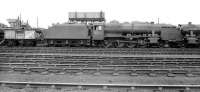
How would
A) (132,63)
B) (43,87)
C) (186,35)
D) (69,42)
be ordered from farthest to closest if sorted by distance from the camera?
(69,42) < (186,35) < (132,63) < (43,87)

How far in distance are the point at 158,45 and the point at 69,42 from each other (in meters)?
8.86

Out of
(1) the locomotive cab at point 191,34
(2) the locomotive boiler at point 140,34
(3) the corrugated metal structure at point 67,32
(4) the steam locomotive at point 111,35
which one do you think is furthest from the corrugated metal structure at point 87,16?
(1) the locomotive cab at point 191,34

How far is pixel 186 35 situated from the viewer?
1752 centimetres

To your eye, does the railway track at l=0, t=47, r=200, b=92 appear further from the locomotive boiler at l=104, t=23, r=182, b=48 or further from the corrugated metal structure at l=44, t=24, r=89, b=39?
the corrugated metal structure at l=44, t=24, r=89, b=39

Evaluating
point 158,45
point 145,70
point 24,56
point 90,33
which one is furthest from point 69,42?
point 145,70

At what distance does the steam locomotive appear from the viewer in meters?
17.9

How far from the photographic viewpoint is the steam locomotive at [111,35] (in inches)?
705

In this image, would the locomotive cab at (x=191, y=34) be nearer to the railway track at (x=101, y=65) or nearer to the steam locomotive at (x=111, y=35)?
the steam locomotive at (x=111, y=35)

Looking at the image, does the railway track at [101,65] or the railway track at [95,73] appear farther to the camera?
the railway track at [101,65]

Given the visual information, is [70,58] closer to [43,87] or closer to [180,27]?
[43,87]

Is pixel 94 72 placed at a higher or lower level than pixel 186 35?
lower

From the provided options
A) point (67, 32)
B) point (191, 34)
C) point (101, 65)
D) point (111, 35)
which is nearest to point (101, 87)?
point (101, 65)

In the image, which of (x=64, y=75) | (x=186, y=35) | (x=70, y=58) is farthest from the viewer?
(x=186, y=35)

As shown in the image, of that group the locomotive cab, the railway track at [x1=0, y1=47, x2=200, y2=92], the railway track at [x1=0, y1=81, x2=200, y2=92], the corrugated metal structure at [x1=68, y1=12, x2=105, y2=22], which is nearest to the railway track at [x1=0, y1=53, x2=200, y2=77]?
the railway track at [x1=0, y1=47, x2=200, y2=92]
